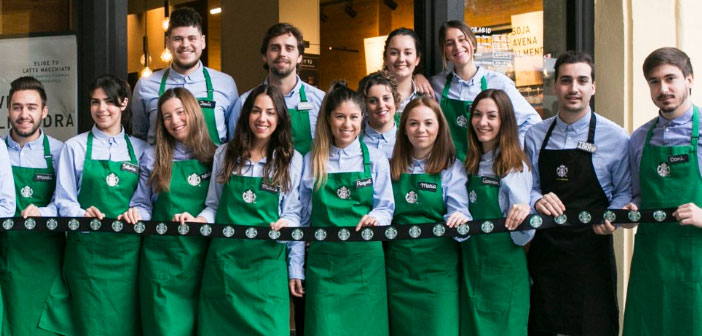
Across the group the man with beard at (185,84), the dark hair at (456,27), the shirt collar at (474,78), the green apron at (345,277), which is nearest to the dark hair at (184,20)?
the man with beard at (185,84)

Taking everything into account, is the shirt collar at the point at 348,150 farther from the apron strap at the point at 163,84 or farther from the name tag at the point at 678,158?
the name tag at the point at 678,158

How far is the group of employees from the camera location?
3617mm

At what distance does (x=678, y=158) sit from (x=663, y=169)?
0.08 m

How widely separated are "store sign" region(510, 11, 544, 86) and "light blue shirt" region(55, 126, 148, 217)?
274 cm

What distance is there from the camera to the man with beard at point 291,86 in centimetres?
423

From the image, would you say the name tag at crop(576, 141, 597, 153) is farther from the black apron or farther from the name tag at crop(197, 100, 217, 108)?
the name tag at crop(197, 100, 217, 108)

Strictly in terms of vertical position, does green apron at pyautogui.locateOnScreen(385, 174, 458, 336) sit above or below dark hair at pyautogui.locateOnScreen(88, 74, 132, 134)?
below

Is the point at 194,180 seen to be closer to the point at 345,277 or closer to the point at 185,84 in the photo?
the point at 185,84

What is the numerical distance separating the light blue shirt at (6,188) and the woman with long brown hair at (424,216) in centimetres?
173

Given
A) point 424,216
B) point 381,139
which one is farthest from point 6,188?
point 424,216

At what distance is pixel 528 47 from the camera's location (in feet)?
18.1

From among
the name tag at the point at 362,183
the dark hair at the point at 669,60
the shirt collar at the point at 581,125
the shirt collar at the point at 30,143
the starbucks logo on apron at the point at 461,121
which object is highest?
the dark hair at the point at 669,60

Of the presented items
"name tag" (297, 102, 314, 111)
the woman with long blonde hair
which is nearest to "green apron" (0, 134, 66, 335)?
the woman with long blonde hair

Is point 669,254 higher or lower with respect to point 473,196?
lower
